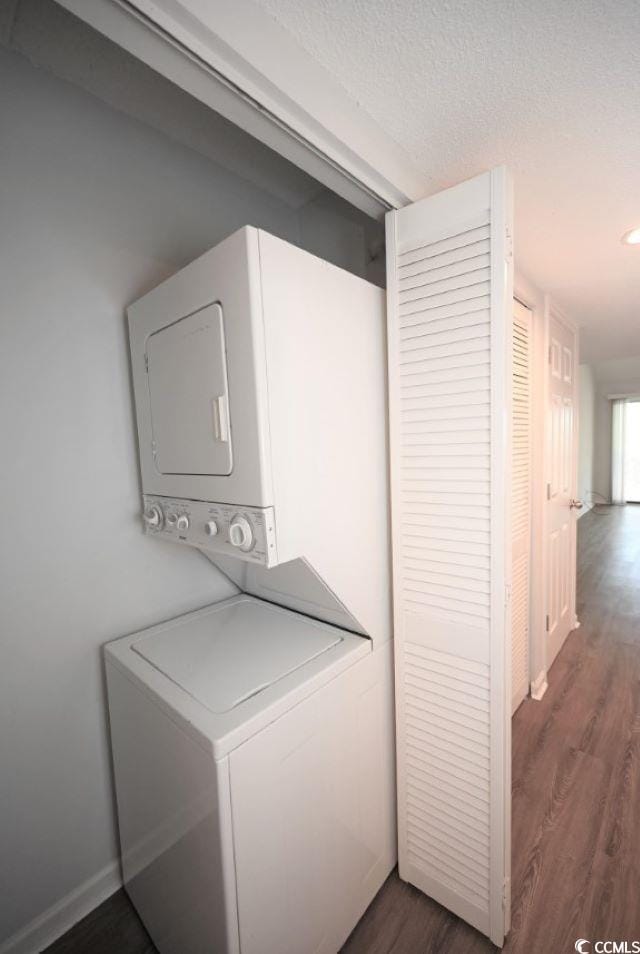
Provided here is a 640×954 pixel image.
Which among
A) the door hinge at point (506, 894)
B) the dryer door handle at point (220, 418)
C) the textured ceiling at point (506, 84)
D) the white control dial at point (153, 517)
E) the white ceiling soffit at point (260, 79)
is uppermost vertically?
the textured ceiling at point (506, 84)

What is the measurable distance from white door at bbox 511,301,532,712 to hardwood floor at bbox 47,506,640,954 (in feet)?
1.26

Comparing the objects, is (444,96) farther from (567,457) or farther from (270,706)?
(567,457)

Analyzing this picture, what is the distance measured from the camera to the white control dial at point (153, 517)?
5.17 feet

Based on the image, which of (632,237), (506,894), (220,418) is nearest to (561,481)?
(632,237)

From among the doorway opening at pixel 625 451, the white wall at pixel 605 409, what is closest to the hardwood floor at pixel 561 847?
the white wall at pixel 605 409

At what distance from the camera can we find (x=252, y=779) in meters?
1.08

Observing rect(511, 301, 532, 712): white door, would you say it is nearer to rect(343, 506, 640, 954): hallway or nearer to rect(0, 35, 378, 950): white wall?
rect(343, 506, 640, 954): hallway

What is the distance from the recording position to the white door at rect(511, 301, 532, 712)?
244 centimetres

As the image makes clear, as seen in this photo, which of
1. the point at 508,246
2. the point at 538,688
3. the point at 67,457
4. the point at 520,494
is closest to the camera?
the point at 508,246

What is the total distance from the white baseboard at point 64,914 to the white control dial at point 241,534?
Result: 169 centimetres

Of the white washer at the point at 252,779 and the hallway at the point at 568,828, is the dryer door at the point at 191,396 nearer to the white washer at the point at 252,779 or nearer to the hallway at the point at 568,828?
the white washer at the point at 252,779

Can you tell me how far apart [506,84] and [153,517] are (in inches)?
71.6

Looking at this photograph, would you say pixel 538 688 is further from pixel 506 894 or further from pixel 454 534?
pixel 454 534

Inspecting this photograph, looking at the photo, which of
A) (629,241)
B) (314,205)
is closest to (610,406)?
(629,241)
